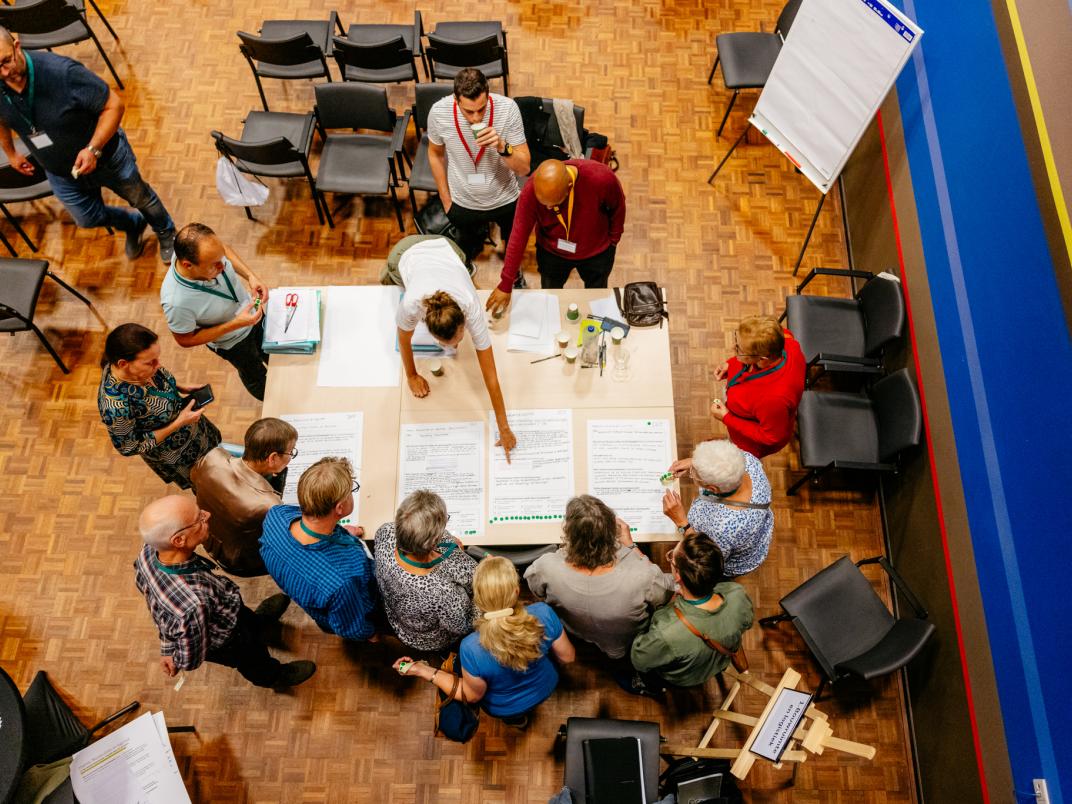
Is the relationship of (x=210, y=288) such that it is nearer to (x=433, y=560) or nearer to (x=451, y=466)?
(x=451, y=466)

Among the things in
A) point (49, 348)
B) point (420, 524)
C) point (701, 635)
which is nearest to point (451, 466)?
point (420, 524)

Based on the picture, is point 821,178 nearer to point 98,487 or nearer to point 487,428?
point 487,428

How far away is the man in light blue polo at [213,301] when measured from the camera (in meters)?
3.32

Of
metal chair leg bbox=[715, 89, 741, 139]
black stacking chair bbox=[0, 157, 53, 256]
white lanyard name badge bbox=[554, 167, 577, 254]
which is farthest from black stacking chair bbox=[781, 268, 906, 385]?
black stacking chair bbox=[0, 157, 53, 256]

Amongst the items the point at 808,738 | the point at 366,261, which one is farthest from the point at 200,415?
the point at 808,738

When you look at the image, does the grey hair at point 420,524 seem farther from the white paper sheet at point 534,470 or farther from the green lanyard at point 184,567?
the green lanyard at point 184,567

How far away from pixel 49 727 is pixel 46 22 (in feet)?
16.3

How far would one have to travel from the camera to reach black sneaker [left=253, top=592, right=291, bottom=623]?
4023mm

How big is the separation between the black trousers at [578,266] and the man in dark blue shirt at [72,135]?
278 centimetres

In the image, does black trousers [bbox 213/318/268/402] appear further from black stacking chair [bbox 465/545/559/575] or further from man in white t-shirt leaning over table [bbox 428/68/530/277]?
black stacking chair [bbox 465/545/559/575]

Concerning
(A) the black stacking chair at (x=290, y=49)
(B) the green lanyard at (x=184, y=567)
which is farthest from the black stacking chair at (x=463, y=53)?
(B) the green lanyard at (x=184, y=567)

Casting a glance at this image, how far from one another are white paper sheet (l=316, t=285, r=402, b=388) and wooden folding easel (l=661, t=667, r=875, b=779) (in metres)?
2.33

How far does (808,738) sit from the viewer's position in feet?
10.3

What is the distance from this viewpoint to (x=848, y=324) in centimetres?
447
